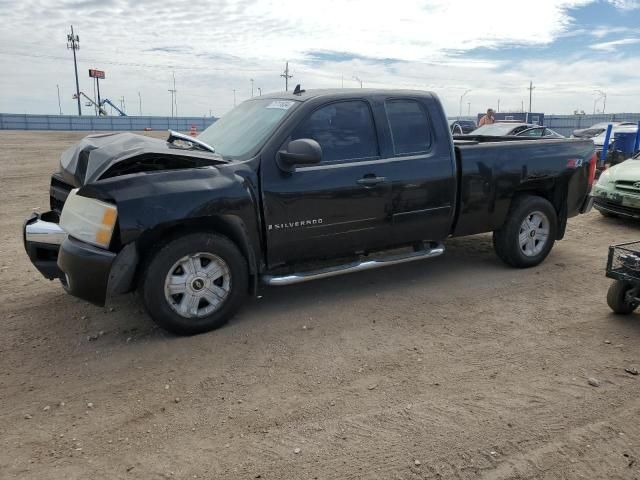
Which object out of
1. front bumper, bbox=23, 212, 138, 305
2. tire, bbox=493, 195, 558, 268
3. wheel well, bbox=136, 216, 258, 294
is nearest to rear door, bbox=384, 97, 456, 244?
tire, bbox=493, 195, 558, 268

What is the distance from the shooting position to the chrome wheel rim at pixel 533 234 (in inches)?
231

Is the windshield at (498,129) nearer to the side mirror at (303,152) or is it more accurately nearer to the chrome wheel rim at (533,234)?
the chrome wheel rim at (533,234)

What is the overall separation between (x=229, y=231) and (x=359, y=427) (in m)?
1.94

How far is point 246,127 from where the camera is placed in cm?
490

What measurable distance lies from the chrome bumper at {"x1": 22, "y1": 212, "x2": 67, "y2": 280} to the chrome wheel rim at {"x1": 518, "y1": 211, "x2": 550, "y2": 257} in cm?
454

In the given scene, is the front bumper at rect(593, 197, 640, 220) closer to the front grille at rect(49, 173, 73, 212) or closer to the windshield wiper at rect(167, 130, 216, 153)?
the windshield wiper at rect(167, 130, 216, 153)

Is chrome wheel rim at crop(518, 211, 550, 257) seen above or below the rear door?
below

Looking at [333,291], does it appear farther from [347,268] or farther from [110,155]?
[110,155]

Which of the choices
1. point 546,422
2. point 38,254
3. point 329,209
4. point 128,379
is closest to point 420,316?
point 329,209

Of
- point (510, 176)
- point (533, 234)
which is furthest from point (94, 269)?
point (533, 234)

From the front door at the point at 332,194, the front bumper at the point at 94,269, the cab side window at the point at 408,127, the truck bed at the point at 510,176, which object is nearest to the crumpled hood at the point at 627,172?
the truck bed at the point at 510,176

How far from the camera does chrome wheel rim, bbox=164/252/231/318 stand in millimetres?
4035

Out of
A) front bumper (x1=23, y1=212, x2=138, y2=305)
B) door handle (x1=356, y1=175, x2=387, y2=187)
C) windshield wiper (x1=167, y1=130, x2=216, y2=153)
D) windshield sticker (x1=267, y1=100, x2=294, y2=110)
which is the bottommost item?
front bumper (x1=23, y1=212, x2=138, y2=305)

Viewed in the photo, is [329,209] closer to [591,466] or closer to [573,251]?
[591,466]
